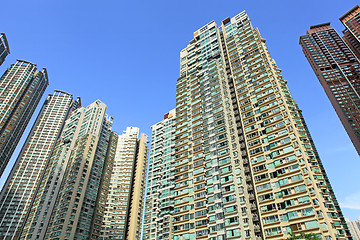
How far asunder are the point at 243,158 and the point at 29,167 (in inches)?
4653

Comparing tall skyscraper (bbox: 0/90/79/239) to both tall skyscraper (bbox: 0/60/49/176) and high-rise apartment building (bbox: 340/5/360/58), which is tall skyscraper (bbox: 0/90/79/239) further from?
high-rise apartment building (bbox: 340/5/360/58)

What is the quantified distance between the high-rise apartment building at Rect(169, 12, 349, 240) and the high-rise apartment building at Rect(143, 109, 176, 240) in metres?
10.2

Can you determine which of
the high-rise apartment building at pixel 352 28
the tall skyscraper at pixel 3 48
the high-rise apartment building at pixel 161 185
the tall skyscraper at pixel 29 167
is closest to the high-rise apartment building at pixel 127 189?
the high-rise apartment building at pixel 161 185

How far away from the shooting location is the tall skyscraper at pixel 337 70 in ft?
358

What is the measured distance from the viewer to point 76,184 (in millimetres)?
80250

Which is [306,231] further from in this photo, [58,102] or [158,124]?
[58,102]

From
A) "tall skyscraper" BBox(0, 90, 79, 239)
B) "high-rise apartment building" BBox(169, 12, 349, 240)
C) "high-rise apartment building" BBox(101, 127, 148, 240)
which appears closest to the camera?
"high-rise apartment building" BBox(169, 12, 349, 240)

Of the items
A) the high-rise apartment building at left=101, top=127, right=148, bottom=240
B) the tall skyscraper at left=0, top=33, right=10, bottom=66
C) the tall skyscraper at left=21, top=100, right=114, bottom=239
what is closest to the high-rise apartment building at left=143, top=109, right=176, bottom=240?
the high-rise apartment building at left=101, top=127, right=148, bottom=240

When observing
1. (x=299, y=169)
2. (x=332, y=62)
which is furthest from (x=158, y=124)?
(x=332, y=62)

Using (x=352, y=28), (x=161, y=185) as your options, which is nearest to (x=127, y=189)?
(x=161, y=185)

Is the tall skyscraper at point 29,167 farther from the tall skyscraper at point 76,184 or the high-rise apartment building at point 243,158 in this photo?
the high-rise apartment building at point 243,158

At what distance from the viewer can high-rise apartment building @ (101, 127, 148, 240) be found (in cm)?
8850

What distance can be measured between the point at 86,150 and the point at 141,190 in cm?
2642

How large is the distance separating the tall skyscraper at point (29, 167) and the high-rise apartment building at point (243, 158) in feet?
312
